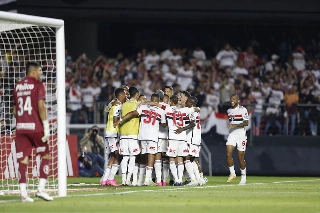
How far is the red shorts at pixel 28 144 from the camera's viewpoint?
13781 mm

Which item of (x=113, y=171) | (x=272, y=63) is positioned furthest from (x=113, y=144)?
(x=272, y=63)

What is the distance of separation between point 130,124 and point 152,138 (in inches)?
23.2

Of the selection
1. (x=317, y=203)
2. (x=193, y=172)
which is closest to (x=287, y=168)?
(x=193, y=172)

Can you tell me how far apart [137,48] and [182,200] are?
21300 mm

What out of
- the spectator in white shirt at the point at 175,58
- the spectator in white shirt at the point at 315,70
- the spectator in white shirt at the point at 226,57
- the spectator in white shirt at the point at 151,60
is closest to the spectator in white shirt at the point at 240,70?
the spectator in white shirt at the point at 226,57

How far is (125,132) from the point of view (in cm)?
1955

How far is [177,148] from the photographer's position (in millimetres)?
20109

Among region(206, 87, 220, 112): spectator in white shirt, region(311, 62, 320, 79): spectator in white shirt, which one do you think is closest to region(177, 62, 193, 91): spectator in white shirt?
region(206, 87, 220, 112): spectator in white shirt

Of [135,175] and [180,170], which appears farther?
[180,170]

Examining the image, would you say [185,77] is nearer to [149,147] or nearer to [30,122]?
[149,147]

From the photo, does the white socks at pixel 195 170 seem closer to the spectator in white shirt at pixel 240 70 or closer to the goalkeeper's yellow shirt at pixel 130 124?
the goalkeeper's yellow shirt at pixel 130 124

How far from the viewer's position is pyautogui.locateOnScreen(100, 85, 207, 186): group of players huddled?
19.5m

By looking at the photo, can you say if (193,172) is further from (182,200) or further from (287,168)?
(287,168)

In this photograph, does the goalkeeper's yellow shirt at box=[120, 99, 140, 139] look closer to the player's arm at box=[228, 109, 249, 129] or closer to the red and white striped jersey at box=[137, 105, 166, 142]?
the red and white striped jersey at box=[137, 105, 166, 142]
